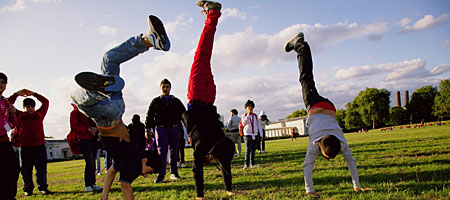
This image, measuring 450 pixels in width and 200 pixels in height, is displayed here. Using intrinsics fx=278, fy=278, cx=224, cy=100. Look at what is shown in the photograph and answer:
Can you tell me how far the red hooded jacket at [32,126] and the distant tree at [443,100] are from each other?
278ft

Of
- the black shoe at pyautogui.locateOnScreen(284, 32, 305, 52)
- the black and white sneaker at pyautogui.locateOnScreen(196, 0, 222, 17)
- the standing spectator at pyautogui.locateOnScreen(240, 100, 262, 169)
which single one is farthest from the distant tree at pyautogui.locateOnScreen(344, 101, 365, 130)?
the black and white sneaker at pyautogui.locateOnScreen(196, 0, 222, 17)

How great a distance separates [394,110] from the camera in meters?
83.2

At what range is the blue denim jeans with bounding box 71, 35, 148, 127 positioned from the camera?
369 cm

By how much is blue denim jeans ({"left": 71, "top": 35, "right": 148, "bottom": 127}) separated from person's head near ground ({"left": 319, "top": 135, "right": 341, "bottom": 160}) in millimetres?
2965

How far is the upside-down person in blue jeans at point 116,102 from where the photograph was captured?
3635mm

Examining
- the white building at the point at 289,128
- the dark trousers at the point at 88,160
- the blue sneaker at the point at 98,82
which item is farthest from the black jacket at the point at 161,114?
the white building at the point at 289,128

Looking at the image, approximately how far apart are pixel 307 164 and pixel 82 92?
3.52m

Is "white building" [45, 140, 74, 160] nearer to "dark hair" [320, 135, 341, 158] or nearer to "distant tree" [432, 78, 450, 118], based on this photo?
"dark hair" [320, 135, 341, 158]

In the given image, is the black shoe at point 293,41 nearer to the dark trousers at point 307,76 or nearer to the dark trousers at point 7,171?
the dark trousers at point 307,76

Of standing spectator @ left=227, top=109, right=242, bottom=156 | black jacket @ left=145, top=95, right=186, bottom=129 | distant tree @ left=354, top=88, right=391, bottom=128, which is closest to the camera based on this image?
black jacket @ left=145, top=95, right=186, bottom=129

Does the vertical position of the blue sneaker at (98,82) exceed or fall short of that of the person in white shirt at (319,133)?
it exceeds it

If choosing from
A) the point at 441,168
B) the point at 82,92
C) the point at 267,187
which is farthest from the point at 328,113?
the point at 82,92

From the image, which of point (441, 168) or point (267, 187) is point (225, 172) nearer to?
point (267, 187)

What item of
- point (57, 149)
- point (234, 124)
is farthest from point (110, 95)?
point (57, 149)
